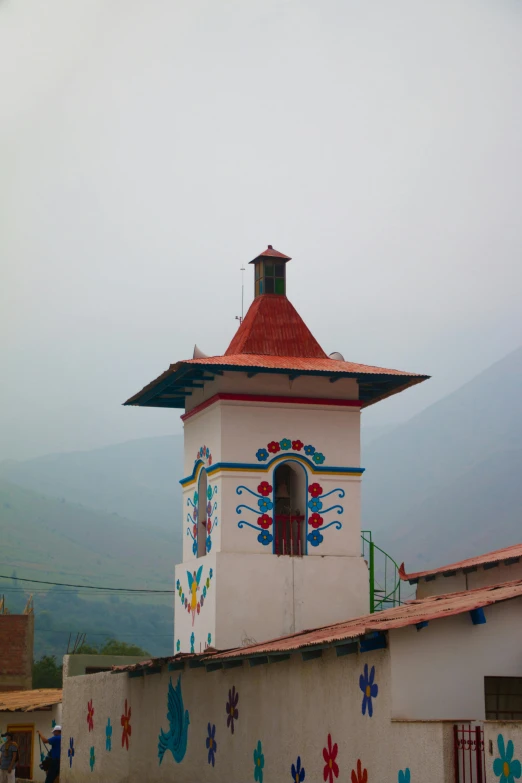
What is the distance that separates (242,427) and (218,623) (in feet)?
11.6

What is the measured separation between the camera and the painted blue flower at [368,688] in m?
16.0

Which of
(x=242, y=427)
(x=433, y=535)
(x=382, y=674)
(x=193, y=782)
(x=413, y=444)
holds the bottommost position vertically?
(x=193, y=782)

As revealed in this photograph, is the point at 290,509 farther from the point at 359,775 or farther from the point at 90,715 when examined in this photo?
the point at 359,775

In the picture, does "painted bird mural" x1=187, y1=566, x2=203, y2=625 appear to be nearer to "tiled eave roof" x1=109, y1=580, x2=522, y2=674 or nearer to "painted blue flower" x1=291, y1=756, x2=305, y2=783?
"tiled eave roof" x1=109, y1=580, x2=522, y2=674

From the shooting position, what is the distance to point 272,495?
2392 cm

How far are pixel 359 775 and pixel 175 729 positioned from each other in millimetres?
7133

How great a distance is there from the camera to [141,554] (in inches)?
7608

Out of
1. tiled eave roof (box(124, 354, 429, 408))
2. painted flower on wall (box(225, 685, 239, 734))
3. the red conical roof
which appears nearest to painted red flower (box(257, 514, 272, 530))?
tiled eave roof (box(124, 354, 429, 408))

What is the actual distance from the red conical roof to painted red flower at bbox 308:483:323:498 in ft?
8.88

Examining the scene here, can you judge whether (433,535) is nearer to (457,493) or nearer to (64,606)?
(457,493)

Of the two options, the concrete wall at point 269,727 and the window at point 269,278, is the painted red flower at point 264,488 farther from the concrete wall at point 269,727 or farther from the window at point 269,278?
the window at point 269,278

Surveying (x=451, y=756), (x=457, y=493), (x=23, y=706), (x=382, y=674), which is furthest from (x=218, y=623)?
(x=457, y=493)

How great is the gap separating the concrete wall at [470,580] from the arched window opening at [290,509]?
2.82 m

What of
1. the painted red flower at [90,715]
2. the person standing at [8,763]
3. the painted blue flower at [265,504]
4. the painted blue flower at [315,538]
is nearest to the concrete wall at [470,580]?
the painted blue flower at [315,538]
